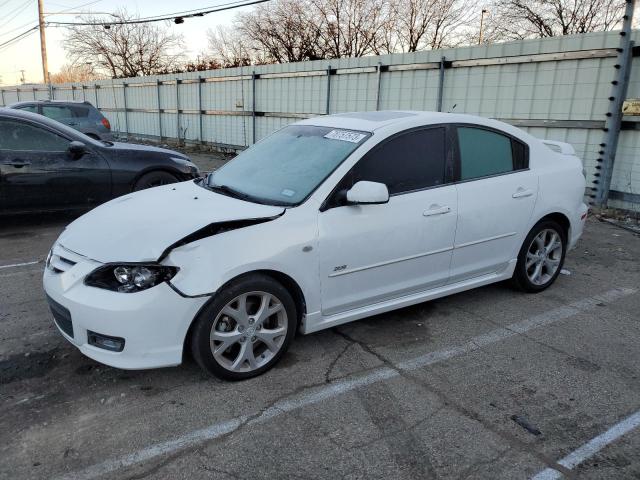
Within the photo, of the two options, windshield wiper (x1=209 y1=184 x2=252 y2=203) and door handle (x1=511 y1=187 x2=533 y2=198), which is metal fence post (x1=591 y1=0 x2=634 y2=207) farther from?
windshield wiper (x1=209 y1=184 x2=252 y2=203)

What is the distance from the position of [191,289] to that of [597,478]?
7.34 ft

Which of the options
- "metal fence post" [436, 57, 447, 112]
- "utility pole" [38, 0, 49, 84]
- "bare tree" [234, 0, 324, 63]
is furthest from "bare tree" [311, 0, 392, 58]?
"metal fence post" [436, 57, 447, 112]

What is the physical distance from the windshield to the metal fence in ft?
19.1

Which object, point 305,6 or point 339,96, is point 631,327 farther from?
point 305,6

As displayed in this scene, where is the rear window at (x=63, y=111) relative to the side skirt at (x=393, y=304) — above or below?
above

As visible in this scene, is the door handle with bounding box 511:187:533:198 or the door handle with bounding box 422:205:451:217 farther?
the door handle with bounding box 511:187:533:198

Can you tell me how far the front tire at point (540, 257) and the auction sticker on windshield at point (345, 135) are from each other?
1883mm

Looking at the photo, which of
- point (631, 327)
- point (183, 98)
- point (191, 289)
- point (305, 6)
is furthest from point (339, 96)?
point (305, 6)

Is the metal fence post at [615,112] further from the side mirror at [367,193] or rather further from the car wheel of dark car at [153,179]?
the car wheel of dark car at [153,179]

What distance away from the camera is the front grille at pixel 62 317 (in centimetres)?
309

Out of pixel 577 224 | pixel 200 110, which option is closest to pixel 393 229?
pixel 577 224

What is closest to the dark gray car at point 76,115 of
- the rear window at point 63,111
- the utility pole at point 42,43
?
the rear window at point 63,111

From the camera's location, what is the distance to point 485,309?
4.51 meters

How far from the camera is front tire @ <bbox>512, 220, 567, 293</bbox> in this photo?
464 cm
